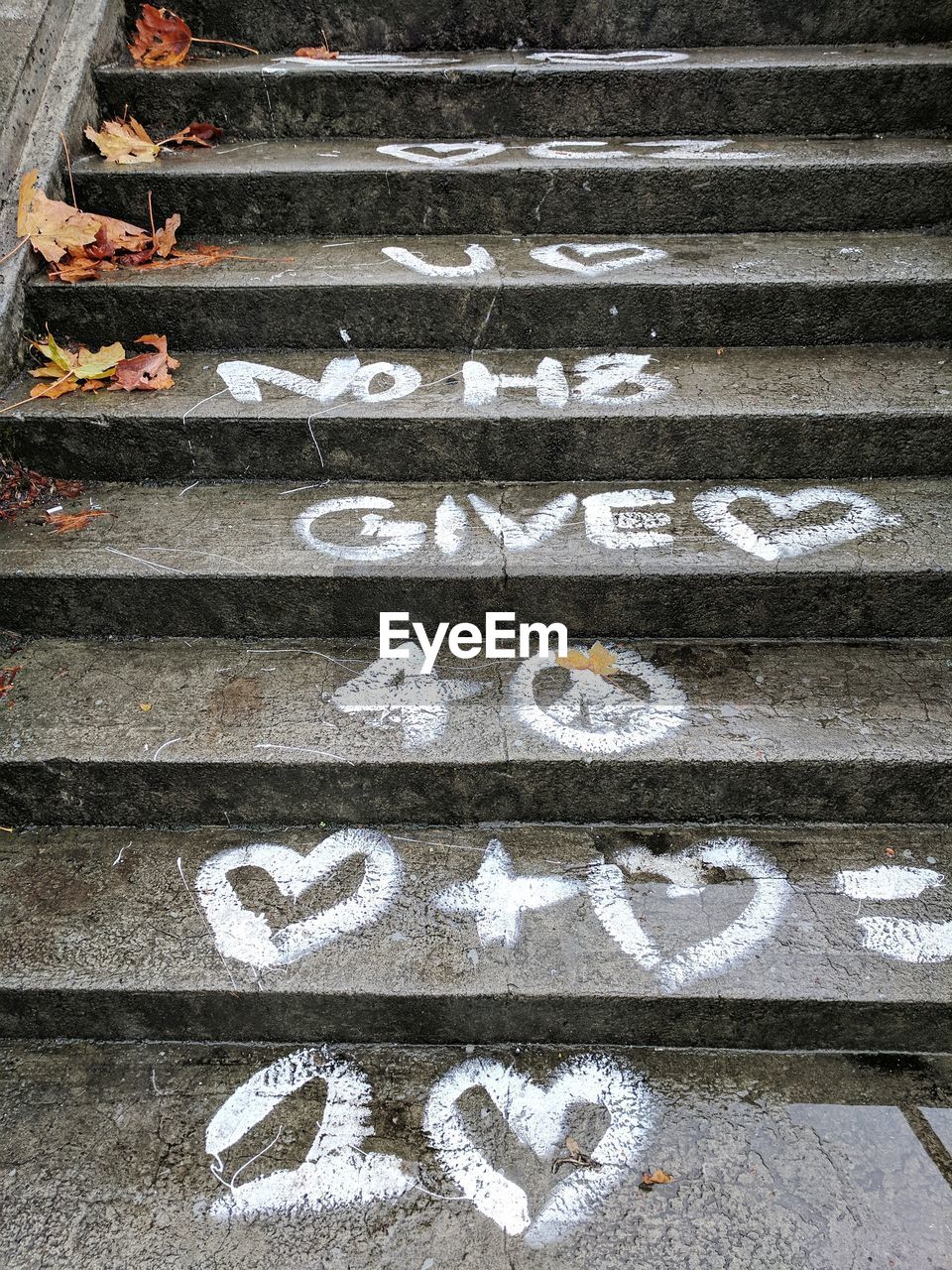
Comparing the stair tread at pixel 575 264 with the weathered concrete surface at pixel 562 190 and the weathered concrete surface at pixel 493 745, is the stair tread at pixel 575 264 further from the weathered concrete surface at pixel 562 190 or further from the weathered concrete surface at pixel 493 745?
the weathered concrete surface at pixel 493 745

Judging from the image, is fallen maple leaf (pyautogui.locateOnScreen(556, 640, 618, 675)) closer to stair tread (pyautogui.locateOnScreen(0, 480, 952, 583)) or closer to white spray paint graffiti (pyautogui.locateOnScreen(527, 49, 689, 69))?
stair tread (pyautogui.locateOnScreen(0, 480, 952, 583))

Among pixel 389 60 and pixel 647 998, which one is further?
pixel 389 60

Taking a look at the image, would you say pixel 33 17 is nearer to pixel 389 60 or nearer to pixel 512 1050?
pixel 389 60

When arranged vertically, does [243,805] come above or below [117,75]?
below

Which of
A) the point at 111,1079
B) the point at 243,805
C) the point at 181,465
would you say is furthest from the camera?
the point at 181,465

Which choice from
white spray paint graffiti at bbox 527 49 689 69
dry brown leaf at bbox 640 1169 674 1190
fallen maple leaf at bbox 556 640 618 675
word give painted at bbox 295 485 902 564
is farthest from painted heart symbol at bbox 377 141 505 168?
dry brown leaf at bbox 640 1169 674 1190

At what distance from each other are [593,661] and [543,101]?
2.56 metres

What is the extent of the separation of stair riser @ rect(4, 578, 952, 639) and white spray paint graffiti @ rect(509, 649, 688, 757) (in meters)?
0.18

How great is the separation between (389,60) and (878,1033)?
4.27m

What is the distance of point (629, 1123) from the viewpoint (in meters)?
2.08

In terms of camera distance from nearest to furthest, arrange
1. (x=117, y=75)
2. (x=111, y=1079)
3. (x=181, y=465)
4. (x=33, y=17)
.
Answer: (x=111, y=1079)
(x=181, y=465)
(x=33, y=17)
(x=117, y=75)

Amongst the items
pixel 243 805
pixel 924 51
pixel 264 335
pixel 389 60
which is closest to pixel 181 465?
pixel 264 335

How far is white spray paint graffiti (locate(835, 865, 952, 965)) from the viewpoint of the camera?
7.22 ft

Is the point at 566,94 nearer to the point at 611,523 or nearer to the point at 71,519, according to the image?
the point at 611,523
